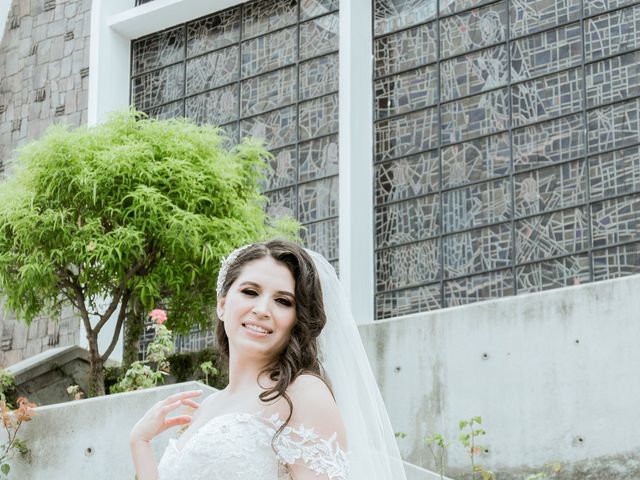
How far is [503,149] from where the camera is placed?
34.4 ft

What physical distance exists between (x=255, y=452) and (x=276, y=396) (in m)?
0.14

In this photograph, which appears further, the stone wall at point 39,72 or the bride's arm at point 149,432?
the stone wall at point 39,72

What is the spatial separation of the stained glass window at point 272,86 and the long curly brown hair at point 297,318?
789 cm

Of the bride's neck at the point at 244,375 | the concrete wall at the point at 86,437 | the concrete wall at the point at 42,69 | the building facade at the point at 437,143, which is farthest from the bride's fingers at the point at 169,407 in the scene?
the concrete wall at the point at 42,69

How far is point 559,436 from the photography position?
800 cm

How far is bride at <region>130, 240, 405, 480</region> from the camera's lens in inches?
120

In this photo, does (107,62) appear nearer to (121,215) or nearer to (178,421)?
(121,215)

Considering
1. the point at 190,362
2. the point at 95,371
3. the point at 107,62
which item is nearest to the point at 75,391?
the point at 95,371

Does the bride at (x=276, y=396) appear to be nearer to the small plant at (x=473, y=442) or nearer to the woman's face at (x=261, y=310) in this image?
the woman's face at (x=261, y=310)

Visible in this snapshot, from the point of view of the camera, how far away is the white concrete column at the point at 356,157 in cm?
1071

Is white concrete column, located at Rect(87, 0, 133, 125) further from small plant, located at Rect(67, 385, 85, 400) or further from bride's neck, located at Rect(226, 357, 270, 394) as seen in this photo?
bride's neck, located at Rect(226, 357, 270, 394)

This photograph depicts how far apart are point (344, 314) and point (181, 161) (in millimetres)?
5859

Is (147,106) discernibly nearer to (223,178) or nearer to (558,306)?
(223,178)

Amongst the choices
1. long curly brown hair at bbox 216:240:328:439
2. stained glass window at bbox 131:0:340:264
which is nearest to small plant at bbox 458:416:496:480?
stained glass window at bbox 131:0:340:264
